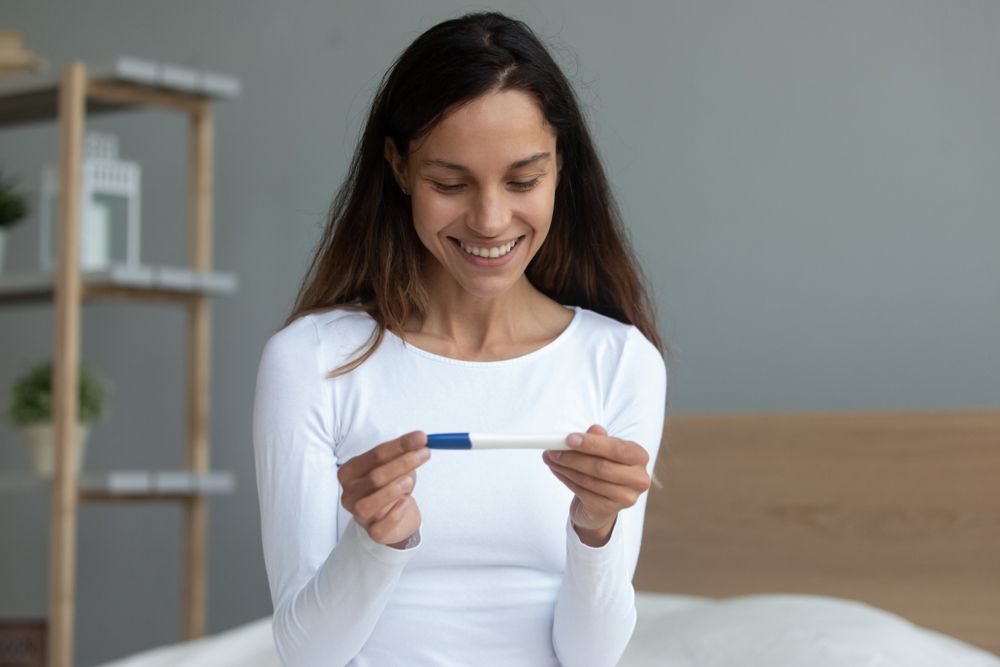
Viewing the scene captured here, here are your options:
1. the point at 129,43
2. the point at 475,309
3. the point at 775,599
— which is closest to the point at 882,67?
the point at 775,599

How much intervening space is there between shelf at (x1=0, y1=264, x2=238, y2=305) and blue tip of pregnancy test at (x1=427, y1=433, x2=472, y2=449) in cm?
179

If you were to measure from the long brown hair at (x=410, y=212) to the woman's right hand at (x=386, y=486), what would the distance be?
242 millimetres

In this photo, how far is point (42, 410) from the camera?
282 centimetres

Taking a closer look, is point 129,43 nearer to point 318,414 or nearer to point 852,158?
point 852,158

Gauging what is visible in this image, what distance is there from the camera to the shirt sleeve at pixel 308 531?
45.3 inches

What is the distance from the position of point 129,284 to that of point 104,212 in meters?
0.25

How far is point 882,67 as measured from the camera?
7.97 ft

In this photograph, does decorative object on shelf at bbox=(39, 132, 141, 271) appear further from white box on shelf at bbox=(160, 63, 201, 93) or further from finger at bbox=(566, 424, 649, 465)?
finger at bbox=(566, 424, 649, 465)

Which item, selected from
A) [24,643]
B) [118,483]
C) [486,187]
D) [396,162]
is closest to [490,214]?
[486,187]

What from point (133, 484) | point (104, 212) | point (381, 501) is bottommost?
point (133, 484)

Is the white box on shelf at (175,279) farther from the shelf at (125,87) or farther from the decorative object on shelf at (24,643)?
the decorative object on shelf at (24,643)

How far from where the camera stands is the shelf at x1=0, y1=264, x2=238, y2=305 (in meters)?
2.69

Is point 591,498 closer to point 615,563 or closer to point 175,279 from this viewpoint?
point 615,563

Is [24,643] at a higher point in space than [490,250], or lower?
lower
